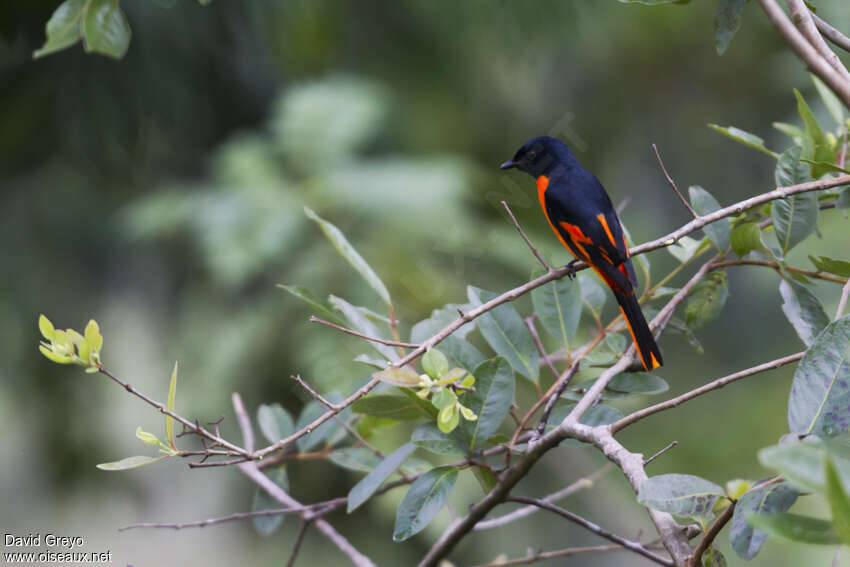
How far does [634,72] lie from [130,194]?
11.0ft

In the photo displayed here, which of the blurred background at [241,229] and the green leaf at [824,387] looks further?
the blurred background at [241,229]

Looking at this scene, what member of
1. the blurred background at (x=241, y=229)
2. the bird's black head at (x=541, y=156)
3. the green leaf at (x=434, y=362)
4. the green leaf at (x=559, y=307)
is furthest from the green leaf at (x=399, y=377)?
the blurred background at (x=241, y=229)

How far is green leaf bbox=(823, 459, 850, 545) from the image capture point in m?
0.41

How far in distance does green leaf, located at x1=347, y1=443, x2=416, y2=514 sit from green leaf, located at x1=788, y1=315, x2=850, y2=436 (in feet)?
1.36

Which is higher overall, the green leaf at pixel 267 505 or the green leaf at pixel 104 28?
the green leaf at pixel 104 28

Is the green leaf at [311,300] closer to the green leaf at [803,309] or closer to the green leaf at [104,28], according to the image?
the green leaf at [104,28]

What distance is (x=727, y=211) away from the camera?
30.2 inches

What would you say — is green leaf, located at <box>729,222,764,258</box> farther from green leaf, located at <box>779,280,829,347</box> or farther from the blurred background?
the blurred background

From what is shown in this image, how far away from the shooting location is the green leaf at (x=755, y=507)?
615 mm

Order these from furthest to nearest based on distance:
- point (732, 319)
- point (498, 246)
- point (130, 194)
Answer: point (732, 319) → point (130, 194) → point (498, 246)

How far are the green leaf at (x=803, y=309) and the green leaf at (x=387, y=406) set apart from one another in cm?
47

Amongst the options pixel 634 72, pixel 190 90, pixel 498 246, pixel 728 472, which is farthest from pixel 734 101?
pixel 190 90

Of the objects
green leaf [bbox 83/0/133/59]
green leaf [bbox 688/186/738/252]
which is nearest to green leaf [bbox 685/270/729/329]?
green leaf [bbox 688/186/738/252]

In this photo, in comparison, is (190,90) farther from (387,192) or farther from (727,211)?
(727,211)
